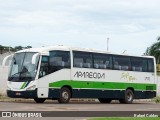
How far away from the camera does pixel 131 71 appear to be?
3394 cm

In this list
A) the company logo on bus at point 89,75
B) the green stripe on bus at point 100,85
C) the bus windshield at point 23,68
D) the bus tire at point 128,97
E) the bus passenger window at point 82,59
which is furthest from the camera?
the bus tire at point 128,97

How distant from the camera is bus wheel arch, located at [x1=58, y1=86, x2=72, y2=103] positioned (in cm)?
2872

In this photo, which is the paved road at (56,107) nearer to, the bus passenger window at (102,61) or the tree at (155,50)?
the bus passenger window at (102,61)

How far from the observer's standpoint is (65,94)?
1146 inches

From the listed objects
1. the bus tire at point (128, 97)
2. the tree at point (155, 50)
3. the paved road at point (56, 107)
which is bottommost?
the paved road at point (56, 107)

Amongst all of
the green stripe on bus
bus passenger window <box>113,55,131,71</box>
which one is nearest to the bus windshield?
the green stripe on bus

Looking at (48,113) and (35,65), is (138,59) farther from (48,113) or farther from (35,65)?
(48,113)

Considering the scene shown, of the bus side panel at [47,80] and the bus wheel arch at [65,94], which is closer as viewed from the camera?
the bus side panel at [47,80]

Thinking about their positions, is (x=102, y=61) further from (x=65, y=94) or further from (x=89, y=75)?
(x=65, y=94)

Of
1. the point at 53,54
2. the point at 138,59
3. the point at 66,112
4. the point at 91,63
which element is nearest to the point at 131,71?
the point at 138,59

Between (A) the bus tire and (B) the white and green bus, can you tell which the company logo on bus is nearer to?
(B) the white and green bus

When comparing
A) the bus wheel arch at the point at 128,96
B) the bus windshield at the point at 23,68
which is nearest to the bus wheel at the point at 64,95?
the bus windshield at the point at 23,68

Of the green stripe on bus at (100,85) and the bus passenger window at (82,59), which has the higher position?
the bus passenger window at (82,59)

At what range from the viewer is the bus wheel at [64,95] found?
94.2 ft
